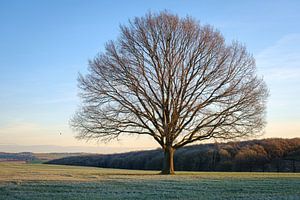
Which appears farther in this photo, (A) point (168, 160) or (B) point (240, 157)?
(B) point (240, 157)

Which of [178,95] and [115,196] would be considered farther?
[178,95]

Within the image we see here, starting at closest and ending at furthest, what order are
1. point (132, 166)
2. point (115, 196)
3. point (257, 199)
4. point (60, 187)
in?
point (257, 199)
point (115, 196)
point (60, 187)
point (132, 166)

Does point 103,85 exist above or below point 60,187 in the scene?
above

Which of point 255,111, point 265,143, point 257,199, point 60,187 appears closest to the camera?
point 257,199

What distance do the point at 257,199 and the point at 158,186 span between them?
7.18 meters

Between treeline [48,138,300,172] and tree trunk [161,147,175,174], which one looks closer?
tree trunk [161,147,175,174]

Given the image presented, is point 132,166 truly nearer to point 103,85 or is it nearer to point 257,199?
point 103,85

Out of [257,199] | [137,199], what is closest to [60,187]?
[137,199]

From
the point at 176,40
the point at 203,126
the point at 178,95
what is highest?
the point at 176,40

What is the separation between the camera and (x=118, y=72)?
1316 inches

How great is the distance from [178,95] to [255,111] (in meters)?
5.95

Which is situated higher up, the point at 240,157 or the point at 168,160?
the point at 240,157

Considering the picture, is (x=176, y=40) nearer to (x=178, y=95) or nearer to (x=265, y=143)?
(x=178, y=95)

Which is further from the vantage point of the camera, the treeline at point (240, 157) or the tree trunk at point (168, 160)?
the treeline at point (240, 157)
